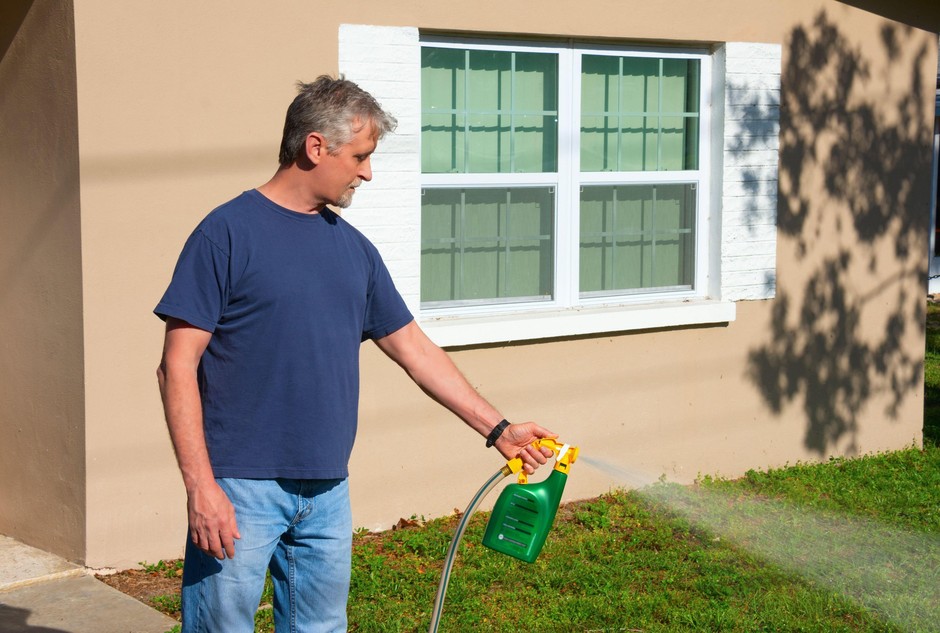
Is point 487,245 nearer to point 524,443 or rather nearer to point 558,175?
point 558,175

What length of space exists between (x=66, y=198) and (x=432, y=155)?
Answer: 6.15 feet

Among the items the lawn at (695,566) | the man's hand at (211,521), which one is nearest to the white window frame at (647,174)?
the lawn at (695,566)

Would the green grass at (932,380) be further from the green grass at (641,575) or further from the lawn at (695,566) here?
the green grass at (641,575)

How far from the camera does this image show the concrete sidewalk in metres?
4.89

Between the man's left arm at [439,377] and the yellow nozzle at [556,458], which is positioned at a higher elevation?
the man's left arm at [439,377]

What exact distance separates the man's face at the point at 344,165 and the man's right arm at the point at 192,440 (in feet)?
1.73

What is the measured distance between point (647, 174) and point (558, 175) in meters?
0.64

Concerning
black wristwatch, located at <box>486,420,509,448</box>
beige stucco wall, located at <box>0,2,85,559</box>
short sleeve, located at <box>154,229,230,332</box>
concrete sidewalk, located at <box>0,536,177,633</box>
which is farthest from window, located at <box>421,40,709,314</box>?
short sleeve, located at <box>154,229,230,332</box>

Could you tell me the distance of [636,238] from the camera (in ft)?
23.6

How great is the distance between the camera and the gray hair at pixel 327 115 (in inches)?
128

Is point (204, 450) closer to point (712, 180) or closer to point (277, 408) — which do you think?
point (277, 408)

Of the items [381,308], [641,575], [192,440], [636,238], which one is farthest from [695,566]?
[192,440]

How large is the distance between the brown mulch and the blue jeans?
1.86m

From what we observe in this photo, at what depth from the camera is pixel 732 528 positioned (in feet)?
21.4
